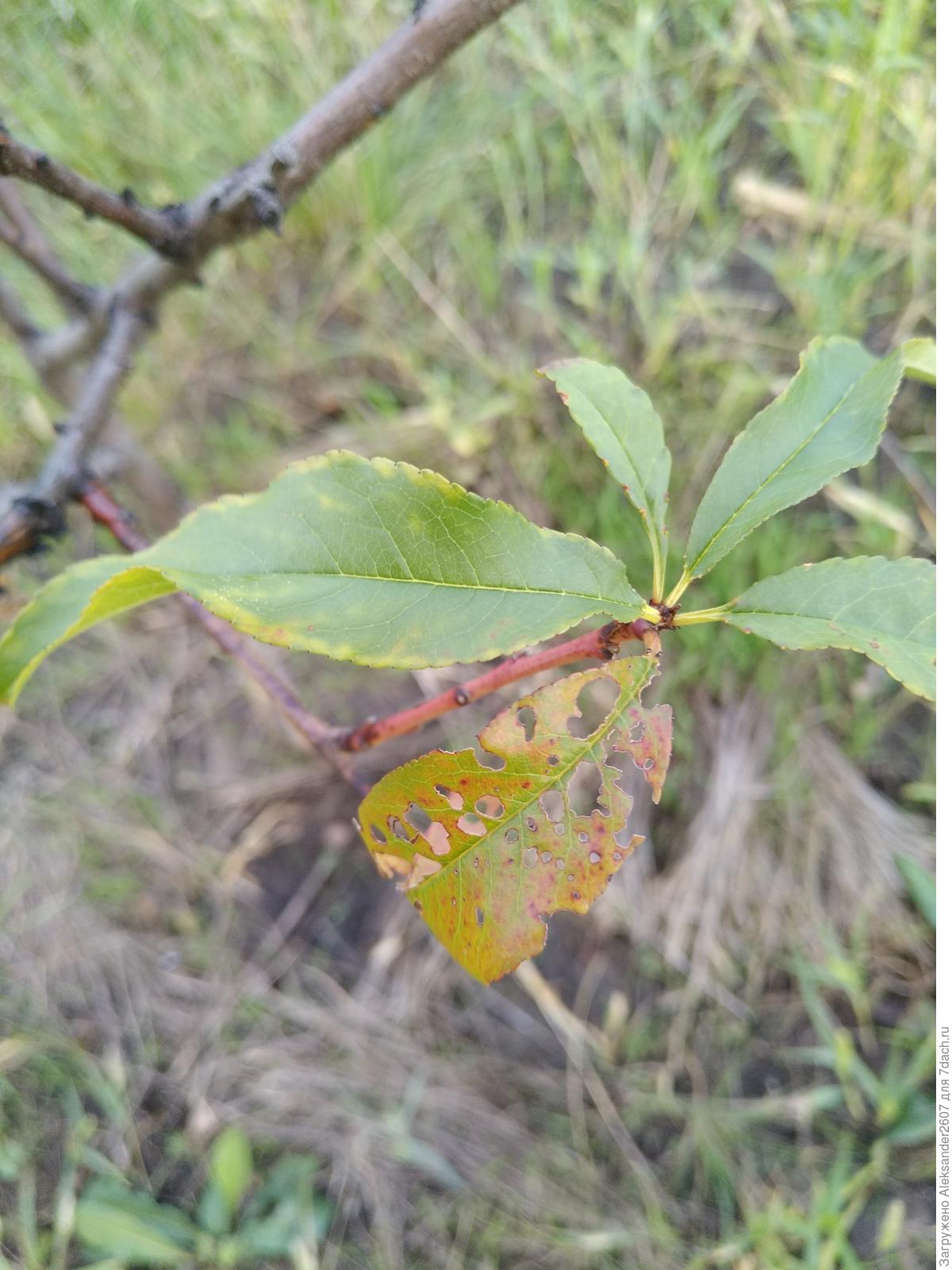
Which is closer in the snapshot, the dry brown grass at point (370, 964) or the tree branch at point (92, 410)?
the tree branch at point (92, 410)

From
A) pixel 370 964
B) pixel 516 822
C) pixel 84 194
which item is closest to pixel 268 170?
pixel 84 194

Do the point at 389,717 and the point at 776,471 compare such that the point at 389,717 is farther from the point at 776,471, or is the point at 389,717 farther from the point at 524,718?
the point at 776,471

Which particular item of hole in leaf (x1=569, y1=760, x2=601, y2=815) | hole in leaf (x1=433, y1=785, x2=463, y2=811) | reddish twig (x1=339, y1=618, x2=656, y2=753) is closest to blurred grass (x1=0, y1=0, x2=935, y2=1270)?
hole in leaf (x1=569, y1=760, x2=601, y2=815)

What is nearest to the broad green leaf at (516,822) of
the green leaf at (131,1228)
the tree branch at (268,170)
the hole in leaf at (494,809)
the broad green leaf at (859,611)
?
the hole in leaf at (494,809)

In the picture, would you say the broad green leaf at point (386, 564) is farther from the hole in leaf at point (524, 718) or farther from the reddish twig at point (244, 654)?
the reddish twig at point (244, 654)

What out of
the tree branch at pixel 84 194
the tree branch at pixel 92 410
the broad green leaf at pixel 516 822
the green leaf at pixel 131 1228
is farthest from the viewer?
the green leaf at pixel 131 1228

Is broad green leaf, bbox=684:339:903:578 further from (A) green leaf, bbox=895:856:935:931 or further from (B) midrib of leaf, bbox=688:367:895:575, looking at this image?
(A) green leaf, bbox=895:856:935:931

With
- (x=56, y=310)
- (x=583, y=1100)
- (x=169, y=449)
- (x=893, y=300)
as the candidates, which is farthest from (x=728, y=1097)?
(x=56, y=310)
